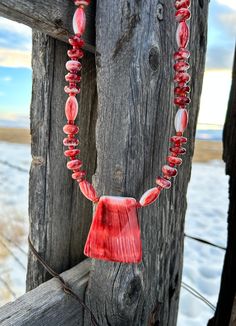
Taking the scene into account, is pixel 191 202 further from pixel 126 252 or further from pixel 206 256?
→ pixel 126 252

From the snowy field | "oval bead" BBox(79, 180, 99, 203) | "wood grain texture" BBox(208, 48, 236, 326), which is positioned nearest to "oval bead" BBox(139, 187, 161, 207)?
"oval bead" BBox(79, 180, 99, 203)

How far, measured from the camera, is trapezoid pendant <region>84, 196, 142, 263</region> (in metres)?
0.87

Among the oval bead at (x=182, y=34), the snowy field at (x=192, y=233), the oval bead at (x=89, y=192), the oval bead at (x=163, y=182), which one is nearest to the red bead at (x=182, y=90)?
the oval bead at (x=182, y=34)

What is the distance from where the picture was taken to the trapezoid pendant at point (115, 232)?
34.1 inches

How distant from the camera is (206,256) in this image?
3.45 meters

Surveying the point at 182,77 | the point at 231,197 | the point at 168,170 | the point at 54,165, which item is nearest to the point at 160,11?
the point at 182,77

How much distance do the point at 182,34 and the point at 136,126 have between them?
249 mm

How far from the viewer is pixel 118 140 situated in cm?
90

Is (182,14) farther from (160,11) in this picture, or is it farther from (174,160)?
(174,160)

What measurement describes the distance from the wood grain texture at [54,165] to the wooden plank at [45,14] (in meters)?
0.14

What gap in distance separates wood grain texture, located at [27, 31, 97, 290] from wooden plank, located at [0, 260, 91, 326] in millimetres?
105

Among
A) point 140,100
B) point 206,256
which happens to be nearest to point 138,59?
point 140,100

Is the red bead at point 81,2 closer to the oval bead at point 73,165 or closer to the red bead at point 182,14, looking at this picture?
the red bead at point 182,14

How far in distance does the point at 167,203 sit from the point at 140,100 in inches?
13.3
